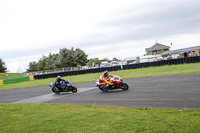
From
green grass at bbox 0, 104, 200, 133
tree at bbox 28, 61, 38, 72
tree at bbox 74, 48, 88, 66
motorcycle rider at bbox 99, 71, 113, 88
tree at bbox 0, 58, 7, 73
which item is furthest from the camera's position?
tree at bbox 28, 61, 38, 72

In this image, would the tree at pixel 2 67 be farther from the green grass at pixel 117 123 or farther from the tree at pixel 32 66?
the green grass at pixel 117 123

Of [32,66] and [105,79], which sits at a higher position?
[32,66]

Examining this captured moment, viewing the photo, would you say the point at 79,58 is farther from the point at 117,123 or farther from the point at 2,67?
the point at 117,123

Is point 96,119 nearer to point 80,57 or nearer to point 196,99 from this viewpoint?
point 196,99

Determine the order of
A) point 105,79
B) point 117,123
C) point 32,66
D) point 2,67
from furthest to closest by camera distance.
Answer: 1. point 32,66
2. point 2,67
3. point 105,79
4. point 117,123

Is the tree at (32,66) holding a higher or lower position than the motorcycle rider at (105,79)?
higher

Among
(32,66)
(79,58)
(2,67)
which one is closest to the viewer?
(79,58)

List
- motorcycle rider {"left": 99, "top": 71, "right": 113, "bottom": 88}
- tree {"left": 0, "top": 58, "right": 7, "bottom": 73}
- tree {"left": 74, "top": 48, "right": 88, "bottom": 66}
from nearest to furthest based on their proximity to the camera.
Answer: motorcycle rider {"left": 99, "top": 71, "right": 113, "bottom": 88} < tree {"left": 74, "top": 48, "right": 88, "bottom": 66} < tree {"left": 0, "top": 58, "right": 7, "bottom": 73}

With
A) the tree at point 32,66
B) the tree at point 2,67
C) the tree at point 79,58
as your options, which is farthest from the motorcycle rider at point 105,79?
the tree at point 32,66

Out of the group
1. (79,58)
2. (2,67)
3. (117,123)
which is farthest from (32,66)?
(117,123)

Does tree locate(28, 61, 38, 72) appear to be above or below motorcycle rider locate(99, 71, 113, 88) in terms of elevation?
above

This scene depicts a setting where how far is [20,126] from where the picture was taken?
7.56m

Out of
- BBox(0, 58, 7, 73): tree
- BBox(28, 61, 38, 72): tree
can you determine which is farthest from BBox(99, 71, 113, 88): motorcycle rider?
BBox(28, 61, 38, 72): tree

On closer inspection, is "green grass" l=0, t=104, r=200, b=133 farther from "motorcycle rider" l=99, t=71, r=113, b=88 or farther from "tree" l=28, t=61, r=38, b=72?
"tree" l=28, t=61, r=38, b=72
